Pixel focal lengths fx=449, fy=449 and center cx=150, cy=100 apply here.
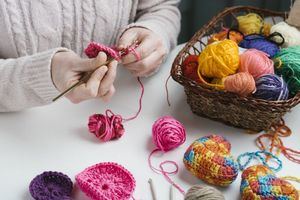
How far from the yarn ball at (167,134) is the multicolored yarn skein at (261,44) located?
0.24 meters

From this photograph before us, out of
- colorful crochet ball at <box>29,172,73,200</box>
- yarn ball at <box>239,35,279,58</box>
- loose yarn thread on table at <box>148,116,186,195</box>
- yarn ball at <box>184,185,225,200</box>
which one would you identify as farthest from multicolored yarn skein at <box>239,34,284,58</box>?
colorful crochet ball at <box>29,172,73,200</box>

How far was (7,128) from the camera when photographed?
0.81 meters

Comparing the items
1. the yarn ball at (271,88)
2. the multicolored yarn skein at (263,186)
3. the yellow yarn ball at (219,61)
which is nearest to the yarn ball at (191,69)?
the yellow yarn ball at (219,61)

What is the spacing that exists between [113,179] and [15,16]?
374mm

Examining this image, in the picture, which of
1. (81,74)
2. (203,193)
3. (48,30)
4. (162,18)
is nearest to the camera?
(203,193)

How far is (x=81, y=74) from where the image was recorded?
75cm

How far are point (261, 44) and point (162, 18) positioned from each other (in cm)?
24

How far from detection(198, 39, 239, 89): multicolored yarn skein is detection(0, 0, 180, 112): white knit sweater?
0.15 meters

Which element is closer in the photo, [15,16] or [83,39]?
[15,16]

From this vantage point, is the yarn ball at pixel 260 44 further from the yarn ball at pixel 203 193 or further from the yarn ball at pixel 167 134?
the yarn ball at pixel 203 193

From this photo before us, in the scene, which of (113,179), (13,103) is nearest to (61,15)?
(13,103)

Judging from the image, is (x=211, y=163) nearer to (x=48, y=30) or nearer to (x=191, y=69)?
(x=191, y=69)

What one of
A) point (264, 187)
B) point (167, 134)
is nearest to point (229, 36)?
point (167, 134)

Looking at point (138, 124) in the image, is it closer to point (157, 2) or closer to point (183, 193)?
point (183, 193)
